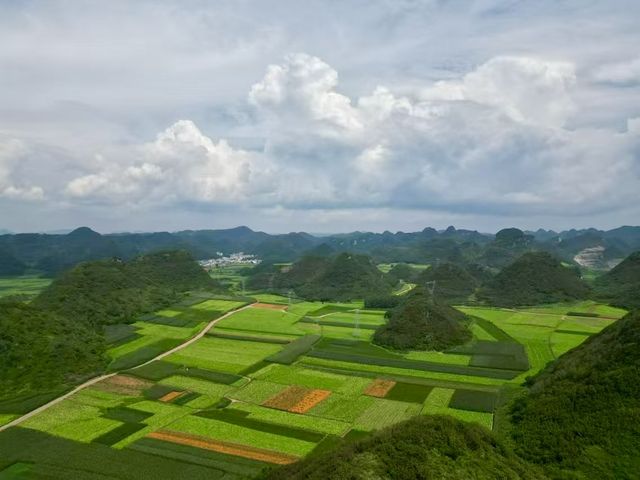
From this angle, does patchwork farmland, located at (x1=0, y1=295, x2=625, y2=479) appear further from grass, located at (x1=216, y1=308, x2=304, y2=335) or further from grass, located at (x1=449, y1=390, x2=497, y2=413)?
grass, located at (x1=216, y1=308, x2=304, y2=335)

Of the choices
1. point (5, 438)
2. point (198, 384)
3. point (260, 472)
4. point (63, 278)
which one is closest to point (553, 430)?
point (260, 472)

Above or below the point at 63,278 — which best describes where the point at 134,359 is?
below

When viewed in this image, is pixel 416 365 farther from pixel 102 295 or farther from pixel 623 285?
pixel 623 285

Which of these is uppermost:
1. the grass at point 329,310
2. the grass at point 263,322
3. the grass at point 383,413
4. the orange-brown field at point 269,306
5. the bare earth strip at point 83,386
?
the orange-brown field at point 269,306

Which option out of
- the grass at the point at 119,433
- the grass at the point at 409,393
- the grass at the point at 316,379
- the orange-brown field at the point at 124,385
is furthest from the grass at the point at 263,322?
the grass at the point at 119,433

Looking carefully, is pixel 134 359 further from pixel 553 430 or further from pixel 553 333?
pixel 553 333

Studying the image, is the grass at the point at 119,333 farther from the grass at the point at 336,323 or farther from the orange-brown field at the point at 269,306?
the orange-brown field at the point at 269,306
